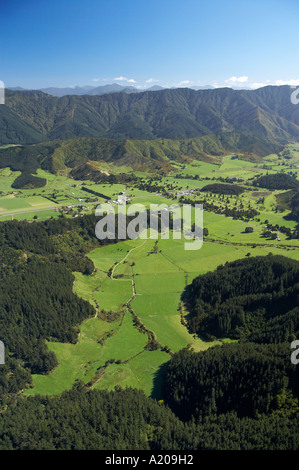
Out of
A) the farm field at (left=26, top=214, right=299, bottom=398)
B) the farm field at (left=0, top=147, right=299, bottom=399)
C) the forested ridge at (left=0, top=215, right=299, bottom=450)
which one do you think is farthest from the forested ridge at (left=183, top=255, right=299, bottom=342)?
the farm field at (left=26, top=214, right=299, bottom=398)

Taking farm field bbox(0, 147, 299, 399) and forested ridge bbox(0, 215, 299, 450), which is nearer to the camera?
forested ridge bbox(0, 215, 299, 450)

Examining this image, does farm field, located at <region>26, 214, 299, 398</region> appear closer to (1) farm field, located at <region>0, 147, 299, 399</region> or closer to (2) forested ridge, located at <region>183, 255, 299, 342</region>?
(1) farm field, located at <region>0, 147, 299, 399</region>

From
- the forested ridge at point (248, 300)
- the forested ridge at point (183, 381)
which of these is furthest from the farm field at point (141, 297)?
the forested ridge at point (248, 300)

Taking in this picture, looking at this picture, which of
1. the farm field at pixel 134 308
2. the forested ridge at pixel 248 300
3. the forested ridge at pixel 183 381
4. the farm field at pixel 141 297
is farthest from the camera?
the forested ridge at pixel 248 300

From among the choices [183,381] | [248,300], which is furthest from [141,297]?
[183,381]

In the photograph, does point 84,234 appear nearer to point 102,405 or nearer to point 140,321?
point 140,321

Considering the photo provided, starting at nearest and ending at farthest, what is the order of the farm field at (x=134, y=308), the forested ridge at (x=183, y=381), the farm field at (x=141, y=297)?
the forested ridge at (x=183, y=381) < the farm field at (x=134, y=308) < the farm field at (x=141, y=297)

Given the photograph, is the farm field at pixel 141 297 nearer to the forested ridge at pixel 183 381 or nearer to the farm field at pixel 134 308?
the farm field at pixel 134 308

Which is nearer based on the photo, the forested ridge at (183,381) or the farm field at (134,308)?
the forested ridge at (183,381)

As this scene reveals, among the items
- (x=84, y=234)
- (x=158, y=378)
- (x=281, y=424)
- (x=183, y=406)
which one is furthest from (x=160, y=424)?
(x=84, y=234)

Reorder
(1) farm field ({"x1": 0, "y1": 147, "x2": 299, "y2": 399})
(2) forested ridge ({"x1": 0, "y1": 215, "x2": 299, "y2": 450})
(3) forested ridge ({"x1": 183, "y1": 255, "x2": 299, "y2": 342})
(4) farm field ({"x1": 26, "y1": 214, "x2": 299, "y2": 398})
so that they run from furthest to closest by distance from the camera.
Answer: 1. (3) forested ridge ({"x1": 183, "y1": 255, "x2": 299, "y2": 342})
2. (1) farm field ({"x1": 0, "y1": 147, "x2": 299, "y2": 399})
3. (4) farm field ({"x1": 26, "y1": 214, "x2": 299, "y2": 398})
4. (2) forested ridge ({"x1": 0, "y1": 215, "x2": 299, "y2": 450})

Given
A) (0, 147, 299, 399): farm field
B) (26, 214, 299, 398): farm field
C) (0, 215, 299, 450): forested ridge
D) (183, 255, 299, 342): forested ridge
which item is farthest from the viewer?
(183, 255, 299, 342): forested ridge
